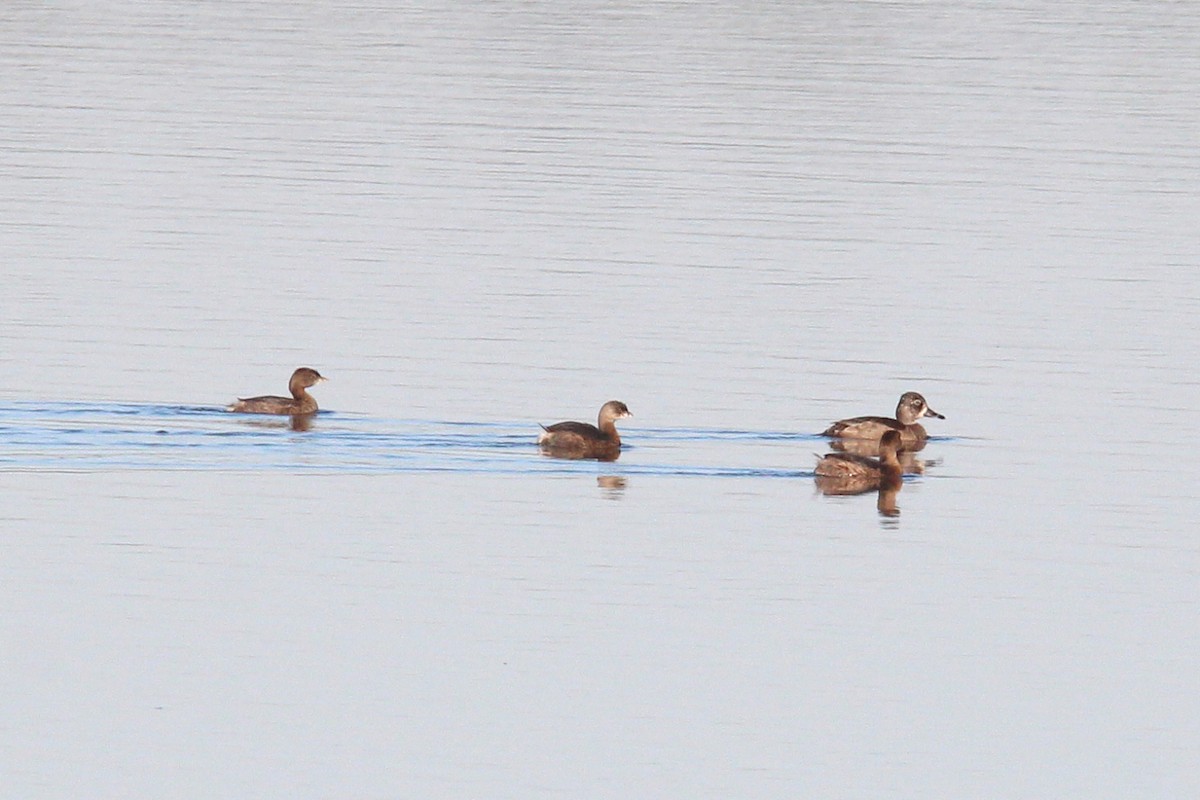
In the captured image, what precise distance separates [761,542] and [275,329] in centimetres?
851

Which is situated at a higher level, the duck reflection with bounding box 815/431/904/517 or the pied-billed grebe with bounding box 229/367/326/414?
the pied-billed grebe with bounding box 229/367/326/414

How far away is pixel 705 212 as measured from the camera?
30469mm

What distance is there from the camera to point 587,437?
1844cm

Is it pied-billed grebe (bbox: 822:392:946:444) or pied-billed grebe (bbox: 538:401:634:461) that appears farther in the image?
pied-billed grebe (bbox: 822:392:946:444)

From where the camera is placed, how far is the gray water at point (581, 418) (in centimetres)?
1226

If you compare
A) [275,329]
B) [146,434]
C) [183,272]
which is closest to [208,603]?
[146,434]

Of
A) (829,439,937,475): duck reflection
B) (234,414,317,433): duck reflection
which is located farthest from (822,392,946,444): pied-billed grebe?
(234,414,317,433): duck reflection

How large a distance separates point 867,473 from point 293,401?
4.57 meters

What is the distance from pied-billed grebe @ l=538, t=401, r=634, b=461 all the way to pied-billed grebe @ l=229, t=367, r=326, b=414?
2.04m

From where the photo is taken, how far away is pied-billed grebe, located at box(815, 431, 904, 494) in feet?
58.6

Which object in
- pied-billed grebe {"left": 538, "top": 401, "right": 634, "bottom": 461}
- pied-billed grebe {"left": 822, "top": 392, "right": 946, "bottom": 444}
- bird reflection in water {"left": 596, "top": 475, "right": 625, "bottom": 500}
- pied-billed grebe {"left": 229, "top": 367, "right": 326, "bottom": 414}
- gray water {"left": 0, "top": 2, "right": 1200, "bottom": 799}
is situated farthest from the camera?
pied-billed grebe {"left": 229, "top": 367, "right": 326, "bottom": 414}

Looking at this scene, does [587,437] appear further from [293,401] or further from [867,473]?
[293,401]

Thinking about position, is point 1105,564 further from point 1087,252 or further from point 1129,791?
point 1087,252

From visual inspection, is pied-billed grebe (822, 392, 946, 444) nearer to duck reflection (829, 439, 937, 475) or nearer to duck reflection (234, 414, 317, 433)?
duck reflection (829, 439, 937, 475)
